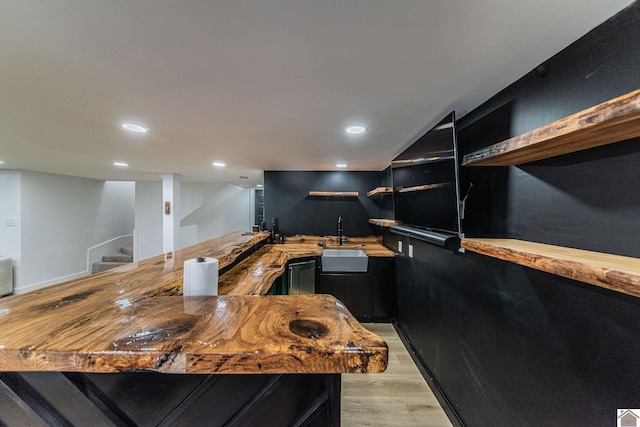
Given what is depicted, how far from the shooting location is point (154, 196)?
614 cm

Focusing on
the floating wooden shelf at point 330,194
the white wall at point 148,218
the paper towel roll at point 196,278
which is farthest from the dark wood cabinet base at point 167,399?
the white wall at point 148,218

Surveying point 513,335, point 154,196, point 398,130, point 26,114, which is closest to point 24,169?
point 154,196

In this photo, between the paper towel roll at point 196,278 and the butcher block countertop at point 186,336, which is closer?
the butcher block countertop at point 186,336

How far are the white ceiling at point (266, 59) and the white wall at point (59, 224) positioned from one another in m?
3.84

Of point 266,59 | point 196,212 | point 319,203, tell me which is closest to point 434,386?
point 266,59

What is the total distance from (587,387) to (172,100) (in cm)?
239

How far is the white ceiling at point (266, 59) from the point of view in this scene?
2.65 ft

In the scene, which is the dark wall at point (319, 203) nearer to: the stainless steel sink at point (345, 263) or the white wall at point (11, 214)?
the stainless steel sink at point (345, 263)

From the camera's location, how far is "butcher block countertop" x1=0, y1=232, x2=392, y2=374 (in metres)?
0.51

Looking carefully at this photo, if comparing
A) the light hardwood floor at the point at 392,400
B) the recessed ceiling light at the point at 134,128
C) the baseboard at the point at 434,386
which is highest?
the recessed ceiling light at the point at 134,128

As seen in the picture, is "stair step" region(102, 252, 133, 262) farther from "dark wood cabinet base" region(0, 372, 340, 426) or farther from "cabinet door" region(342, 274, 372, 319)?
"dark wood cabinet base" region(0, 372, 340, 426)

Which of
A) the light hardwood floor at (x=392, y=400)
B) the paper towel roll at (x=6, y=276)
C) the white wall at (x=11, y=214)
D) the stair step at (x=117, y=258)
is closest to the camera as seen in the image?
the light hardwood floor at (x=392, y=400)

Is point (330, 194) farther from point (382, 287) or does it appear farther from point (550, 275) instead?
point (550, 275)

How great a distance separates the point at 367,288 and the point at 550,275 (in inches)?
89.2
